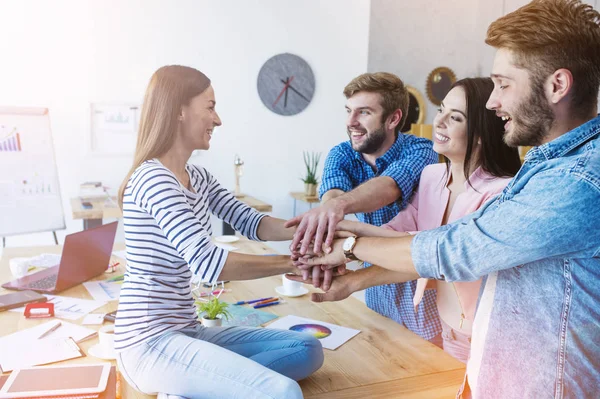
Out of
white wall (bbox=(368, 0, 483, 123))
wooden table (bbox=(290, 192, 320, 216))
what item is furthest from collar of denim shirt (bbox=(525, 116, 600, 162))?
white wall (bbox=(368, 0, 483, 123))

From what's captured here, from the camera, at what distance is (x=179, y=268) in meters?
1.51

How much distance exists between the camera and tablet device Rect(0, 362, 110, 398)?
121 cm

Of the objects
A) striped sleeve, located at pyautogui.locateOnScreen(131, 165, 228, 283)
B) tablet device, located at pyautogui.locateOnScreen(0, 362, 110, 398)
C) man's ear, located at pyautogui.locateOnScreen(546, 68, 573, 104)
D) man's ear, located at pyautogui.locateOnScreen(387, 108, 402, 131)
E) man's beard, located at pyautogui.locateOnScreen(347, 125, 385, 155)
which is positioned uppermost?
man's ear, located at pyautogui.locateOnScreen(546, 68, 573, 104)

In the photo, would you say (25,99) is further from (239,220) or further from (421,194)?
(421,194)

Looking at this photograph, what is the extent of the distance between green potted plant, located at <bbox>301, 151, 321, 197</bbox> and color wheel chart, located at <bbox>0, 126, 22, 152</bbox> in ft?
7.89

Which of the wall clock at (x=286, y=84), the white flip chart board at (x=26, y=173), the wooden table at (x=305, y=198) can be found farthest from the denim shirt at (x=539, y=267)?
the wall clock at (x=286, y=84)

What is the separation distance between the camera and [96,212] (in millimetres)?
3580

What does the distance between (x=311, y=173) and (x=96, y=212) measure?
197 cm

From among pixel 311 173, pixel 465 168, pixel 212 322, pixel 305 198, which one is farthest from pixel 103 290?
pixel 311 173

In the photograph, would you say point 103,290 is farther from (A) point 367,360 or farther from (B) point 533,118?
(B) point 533,118

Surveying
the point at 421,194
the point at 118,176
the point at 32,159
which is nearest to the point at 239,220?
the point at 421,194

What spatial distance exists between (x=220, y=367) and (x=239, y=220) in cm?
70

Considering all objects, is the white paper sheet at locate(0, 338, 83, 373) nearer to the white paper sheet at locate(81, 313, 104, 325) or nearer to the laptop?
the white paper sheet at locate(81, 313, 104, 325)

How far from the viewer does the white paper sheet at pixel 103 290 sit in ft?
6.45
